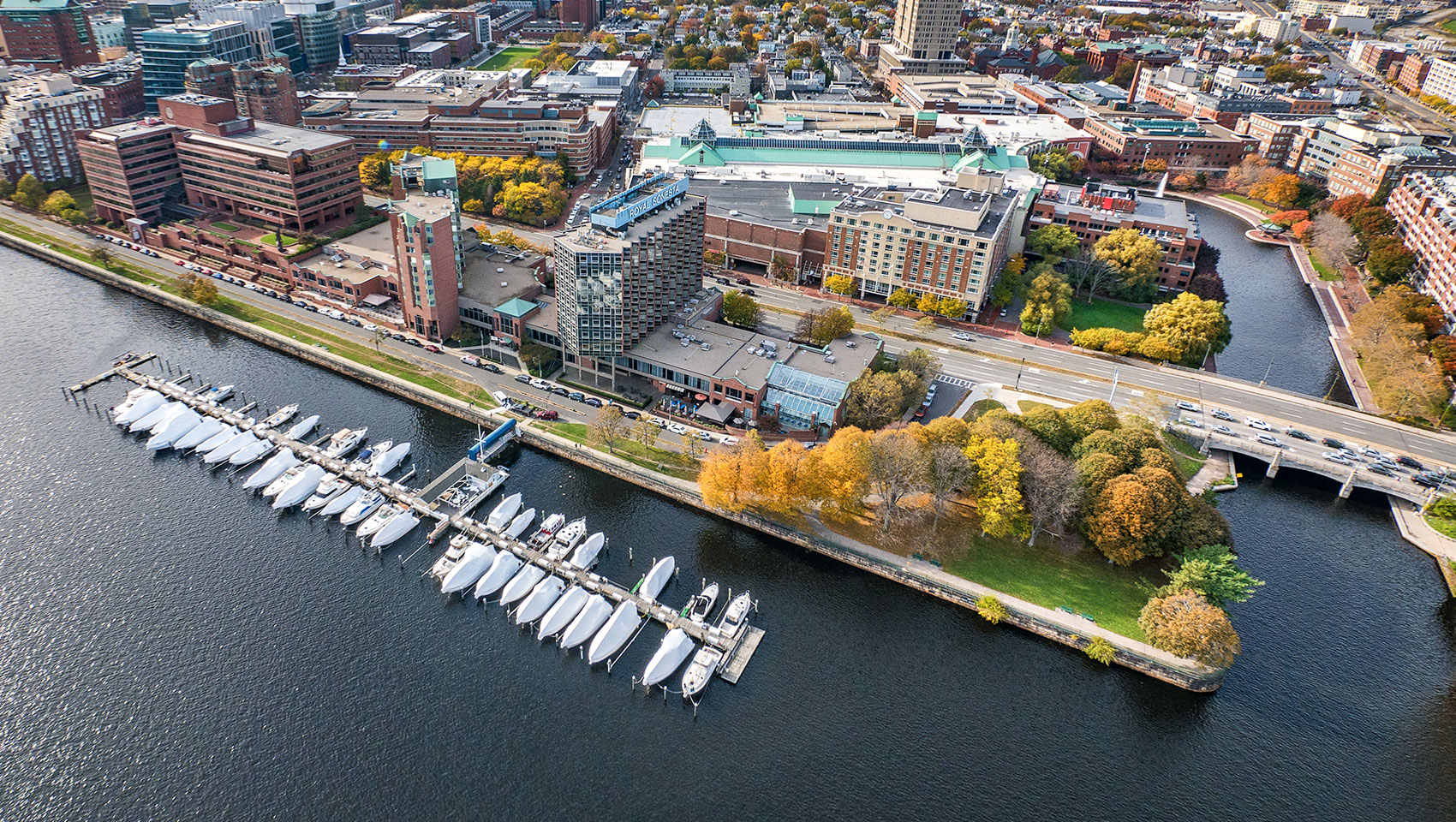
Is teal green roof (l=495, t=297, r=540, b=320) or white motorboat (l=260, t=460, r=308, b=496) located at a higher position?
teal green roof (l=495, t=297, r=540, b=320)

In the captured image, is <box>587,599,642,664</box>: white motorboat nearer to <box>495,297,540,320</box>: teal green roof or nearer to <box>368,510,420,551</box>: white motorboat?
<box>368,510,420,551</box>: white motorboat

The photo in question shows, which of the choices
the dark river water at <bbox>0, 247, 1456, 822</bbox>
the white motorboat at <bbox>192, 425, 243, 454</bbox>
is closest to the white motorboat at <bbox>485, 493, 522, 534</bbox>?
the dark river water at <bbox>0, 247, 1456, 822</bbox>

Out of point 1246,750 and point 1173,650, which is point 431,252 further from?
point 1246,750

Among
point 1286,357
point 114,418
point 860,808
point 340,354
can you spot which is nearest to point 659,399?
point 340,354

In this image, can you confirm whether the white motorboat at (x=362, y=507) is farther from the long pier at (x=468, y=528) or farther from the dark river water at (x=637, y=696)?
the dark river water at (x=637, y=696)

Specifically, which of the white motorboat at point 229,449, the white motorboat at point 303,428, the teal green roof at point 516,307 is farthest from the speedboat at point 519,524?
the white motorboat at point 229,449
